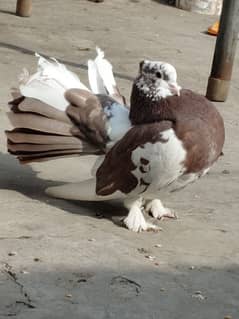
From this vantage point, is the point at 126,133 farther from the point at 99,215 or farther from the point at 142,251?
the point at 142,251

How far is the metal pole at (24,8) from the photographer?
389 inches

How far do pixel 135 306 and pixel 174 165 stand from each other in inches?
37.4

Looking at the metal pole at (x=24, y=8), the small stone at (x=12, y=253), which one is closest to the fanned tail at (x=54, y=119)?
the small stone at (x=12, y=253)

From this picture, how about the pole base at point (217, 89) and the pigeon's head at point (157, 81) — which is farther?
the pole base at point (217, 89)

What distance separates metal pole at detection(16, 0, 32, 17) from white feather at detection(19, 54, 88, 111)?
188 inches

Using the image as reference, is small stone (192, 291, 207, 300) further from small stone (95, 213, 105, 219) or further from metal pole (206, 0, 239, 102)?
metal pole (206, 0, 239, 102)

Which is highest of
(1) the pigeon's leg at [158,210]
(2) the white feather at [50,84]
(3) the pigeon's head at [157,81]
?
(3) the pigeon's head at [157,81]

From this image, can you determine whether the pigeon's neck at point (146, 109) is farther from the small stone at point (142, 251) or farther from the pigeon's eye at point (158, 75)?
the small stone at point (142, 251)

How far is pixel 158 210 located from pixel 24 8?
17.6ft

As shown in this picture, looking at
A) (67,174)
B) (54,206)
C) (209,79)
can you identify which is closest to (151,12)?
(209,79)

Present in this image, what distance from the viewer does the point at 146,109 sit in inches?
185

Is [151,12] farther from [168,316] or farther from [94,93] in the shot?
[168,316]

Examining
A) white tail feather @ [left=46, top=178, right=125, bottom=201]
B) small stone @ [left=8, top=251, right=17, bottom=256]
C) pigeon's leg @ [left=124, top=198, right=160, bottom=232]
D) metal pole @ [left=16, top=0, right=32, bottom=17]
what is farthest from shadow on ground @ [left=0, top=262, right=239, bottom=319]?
metal pole @ [left=16, top=0, right=32, bottom=17]

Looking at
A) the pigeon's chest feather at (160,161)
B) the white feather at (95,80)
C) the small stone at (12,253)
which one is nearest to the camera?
the small stone at (12,253)
